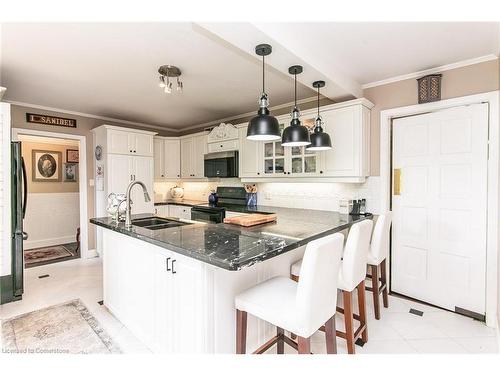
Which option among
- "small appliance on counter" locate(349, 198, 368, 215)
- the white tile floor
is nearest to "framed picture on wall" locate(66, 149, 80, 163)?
the white tile floor

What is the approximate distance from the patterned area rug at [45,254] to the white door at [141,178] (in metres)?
1.54

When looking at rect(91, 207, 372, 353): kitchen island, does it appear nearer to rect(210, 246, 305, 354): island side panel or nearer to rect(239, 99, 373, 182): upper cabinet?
rect(210, 246, 305, 354): island side panel

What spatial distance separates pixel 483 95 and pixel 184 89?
310cm

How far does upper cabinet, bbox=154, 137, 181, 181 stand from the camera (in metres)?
5.29

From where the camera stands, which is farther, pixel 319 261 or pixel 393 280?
pixel 393 280

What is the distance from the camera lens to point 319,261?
4.33ft

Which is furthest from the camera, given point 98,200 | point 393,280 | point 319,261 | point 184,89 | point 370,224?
point 98,200

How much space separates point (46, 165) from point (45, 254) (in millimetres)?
1754

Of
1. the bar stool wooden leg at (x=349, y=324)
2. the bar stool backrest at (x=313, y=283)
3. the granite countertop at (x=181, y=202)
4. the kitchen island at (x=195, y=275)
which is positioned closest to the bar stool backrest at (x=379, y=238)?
the kitchen island at (x=195, y=275)

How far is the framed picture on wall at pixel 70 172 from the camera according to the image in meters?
5.45

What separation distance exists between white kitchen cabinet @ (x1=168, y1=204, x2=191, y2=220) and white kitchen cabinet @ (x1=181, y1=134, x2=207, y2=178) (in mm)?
640
